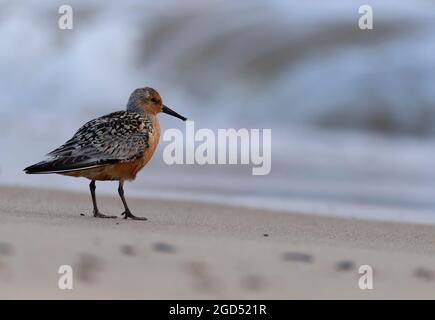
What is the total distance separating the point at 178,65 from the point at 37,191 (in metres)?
6.88

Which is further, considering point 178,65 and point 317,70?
point 178,65

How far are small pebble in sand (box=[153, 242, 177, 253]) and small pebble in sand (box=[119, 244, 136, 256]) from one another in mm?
160

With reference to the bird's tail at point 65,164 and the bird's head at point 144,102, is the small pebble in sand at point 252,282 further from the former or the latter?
the bird's head at point 144,102

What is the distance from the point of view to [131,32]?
16969 millimetres

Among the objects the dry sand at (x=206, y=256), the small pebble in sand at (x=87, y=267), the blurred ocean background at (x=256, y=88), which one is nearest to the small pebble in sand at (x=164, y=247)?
the dry sand at (x=206, y=256)

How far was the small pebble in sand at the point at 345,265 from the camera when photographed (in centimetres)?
622

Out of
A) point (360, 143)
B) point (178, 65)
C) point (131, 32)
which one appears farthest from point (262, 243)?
point (131, 32)

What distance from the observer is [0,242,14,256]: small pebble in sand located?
5.90 metres

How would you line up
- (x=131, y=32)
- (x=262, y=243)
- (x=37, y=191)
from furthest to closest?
(x=131, y=32) → (x=37, y=191) → (x=262, y=243)

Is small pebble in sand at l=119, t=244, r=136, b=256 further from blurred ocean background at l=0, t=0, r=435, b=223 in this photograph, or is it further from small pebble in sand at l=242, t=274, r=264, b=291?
blurred ocean background at l=0, t=0, r=435, b=223

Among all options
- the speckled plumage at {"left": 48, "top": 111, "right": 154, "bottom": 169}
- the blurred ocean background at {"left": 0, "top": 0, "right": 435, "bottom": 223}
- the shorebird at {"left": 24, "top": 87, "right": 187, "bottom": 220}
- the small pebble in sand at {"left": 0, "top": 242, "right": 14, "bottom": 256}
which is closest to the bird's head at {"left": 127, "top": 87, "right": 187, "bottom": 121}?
the shorebird at {"left": 24, "top": 87, "right": 187, "bottom": 220}

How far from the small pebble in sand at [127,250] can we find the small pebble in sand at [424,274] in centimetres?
150

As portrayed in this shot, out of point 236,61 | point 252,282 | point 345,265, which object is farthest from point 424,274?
point 236,61
